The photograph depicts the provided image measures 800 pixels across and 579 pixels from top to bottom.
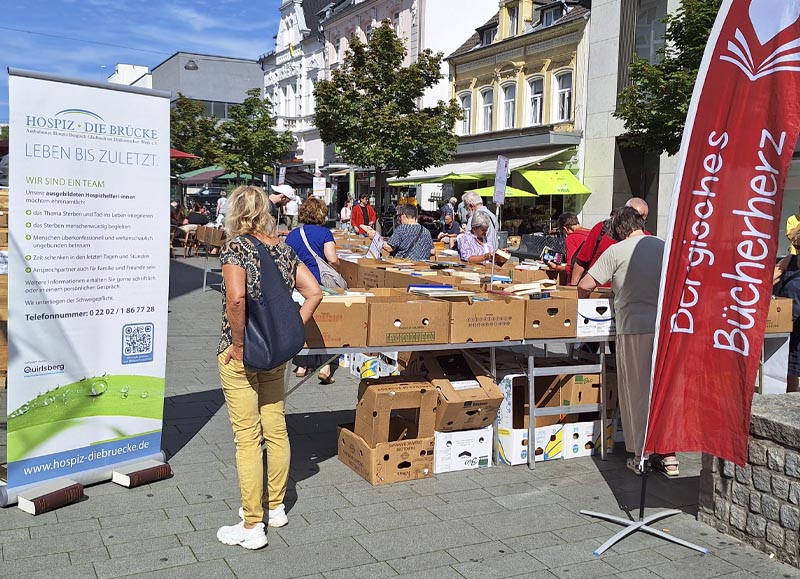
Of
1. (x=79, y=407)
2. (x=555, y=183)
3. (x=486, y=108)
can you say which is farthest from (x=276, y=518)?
(x=486, y=108)

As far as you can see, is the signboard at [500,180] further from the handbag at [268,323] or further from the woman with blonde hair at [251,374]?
the handbag at [268,323]

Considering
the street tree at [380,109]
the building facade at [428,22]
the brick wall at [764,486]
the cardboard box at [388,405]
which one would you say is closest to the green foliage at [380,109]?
the street tree at [380,109]

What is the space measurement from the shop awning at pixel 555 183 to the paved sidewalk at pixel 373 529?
63.3 feet

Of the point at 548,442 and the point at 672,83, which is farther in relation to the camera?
the point at 672,83

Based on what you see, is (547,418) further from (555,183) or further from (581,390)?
(555,183)

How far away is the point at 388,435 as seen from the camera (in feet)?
17.9

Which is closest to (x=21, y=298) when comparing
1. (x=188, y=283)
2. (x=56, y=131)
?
(x=56, y=131)

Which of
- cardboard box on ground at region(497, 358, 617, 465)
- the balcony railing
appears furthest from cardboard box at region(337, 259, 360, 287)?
the balcony railing

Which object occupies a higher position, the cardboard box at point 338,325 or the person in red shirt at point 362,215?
the person in red shirt at point 362,215

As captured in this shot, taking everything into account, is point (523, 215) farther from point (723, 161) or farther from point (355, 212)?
point (723, 161)

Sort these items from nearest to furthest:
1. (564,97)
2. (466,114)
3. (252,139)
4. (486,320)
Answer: (486,320), (564,97), (466,114), (252,139)

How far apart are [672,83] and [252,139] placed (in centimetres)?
1958

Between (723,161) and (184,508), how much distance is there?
3.57 meters

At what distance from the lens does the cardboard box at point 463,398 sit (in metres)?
5.46
